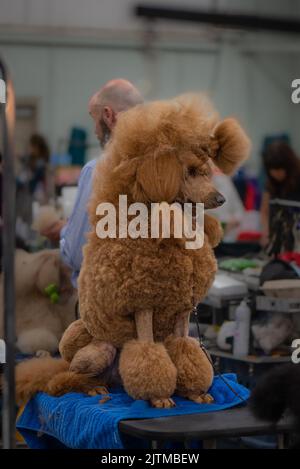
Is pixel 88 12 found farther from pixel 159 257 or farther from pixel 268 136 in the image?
pixel 159 257

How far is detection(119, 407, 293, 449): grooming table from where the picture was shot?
261 centimetres

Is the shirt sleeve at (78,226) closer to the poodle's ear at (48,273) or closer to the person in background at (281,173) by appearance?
the poodle's ear at (48,273)

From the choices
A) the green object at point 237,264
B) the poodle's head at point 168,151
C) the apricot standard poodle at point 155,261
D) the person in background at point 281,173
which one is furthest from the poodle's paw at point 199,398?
the person in background at point 281,173

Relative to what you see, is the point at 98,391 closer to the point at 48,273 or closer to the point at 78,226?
the point at 78,226

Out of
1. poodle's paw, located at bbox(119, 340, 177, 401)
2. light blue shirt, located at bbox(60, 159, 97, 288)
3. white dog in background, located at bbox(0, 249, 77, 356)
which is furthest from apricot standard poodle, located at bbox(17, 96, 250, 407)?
white dog in background, located at bbox(0, 249, 77, 356)

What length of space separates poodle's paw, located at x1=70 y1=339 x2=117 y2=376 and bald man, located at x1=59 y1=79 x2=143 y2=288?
482 millimetres

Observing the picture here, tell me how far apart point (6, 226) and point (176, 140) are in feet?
2.44

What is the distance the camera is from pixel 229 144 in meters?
2.96

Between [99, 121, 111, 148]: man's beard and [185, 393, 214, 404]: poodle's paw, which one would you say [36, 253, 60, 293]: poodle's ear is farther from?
[185, 393, 214, 404]: poodle's paw

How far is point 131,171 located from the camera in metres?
2.81

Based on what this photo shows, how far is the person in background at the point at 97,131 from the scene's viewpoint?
3350mm

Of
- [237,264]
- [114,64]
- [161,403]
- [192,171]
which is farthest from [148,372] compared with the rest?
[114,64]

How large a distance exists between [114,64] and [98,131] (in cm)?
1086

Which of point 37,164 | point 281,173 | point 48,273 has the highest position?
point 37,164
